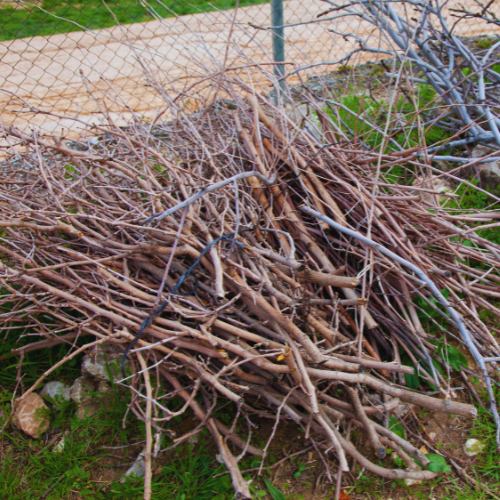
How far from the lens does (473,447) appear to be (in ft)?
6.43

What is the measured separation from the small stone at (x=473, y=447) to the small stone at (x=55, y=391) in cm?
192

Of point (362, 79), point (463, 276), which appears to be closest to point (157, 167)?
point (463, 276)

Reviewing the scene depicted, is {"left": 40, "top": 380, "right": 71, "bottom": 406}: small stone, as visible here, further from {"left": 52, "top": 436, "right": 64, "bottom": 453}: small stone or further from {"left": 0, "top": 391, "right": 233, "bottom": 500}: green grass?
{"left": 52, "top": 436, "right": 64, "bottom": 453}: small stone

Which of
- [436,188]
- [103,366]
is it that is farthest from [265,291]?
[436,188]

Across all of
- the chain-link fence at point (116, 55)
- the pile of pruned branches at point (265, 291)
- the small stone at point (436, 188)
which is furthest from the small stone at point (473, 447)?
the chain-link fence at point (116, 55)

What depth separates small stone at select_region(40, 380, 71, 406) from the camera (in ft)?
7.37

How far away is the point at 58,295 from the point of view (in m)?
1.96

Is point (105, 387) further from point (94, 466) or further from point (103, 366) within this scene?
point (94, 466)

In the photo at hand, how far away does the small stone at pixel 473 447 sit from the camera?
6.40 ft

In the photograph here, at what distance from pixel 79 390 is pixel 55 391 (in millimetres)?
172

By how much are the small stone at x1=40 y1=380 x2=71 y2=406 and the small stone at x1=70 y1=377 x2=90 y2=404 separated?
0.05m

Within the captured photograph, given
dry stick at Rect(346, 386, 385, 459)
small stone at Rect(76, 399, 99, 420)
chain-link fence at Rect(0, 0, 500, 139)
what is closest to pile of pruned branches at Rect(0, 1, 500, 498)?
dry stick at Rect(346, 386, 385, 459)

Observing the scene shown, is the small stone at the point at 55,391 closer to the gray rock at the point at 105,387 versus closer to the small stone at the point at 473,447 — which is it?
the gray rock at the point at 105,387

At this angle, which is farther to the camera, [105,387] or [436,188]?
[436,188]
